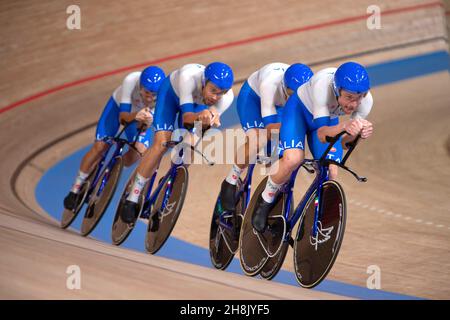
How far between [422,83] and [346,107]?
5.64 meters

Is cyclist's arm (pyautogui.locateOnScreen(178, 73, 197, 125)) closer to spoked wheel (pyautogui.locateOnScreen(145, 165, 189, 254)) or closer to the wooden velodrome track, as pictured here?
spoked wheel (pyautogui.locateOnScreen(145, 165, 189, 254))

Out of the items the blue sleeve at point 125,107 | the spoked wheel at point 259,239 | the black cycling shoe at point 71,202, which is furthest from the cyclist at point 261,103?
the black cycling shoe at point 71,202

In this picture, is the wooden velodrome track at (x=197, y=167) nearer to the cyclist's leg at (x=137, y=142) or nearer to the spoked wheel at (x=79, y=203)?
the spoked wheel at (x=79, y=203)

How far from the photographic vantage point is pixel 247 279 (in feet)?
13.8

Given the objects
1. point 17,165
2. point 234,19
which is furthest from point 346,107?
point 234,19

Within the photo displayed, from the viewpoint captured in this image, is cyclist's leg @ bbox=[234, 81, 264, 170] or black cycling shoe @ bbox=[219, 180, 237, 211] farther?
black cycling shoe @ bbox=[219, 180, 237, 211]

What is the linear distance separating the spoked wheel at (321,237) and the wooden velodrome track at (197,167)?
0.12 m

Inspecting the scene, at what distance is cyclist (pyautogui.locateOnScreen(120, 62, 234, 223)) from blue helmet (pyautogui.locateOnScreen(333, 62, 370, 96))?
92 cm

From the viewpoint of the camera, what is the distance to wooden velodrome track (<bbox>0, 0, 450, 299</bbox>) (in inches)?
153

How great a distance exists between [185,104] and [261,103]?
43cm

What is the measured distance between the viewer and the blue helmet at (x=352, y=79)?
138 inches

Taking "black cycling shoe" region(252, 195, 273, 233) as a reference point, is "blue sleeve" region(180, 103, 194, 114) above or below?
above

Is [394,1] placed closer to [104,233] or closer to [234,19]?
[234,19]

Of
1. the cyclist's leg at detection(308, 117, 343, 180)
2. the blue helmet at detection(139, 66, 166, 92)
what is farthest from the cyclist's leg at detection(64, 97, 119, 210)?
the cyclist's leg at detection(308, 117, 343, 180)
